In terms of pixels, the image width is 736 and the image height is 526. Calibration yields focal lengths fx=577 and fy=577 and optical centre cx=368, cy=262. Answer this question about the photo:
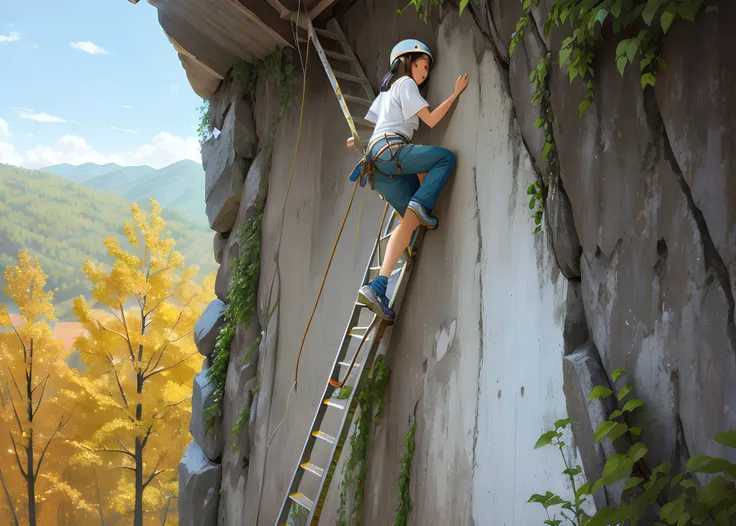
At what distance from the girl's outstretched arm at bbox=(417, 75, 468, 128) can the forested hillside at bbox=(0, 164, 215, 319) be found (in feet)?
43.3

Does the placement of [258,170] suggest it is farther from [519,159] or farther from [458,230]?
[519,159]

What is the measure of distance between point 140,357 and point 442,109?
25.4 feet

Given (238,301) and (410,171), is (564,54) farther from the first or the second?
(238,301)

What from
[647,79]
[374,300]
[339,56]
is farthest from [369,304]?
[339,56]

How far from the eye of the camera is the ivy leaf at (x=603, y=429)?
168 cm

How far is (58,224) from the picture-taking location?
56.0ft

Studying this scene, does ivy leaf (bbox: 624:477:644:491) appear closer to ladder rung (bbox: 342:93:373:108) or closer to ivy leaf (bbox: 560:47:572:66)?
ivy leaf (bbox: 560:47:572:66)

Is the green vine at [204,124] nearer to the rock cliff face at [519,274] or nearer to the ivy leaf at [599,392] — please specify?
the rock cliff face at [519,274]

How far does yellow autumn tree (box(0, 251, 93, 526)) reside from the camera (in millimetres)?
9398

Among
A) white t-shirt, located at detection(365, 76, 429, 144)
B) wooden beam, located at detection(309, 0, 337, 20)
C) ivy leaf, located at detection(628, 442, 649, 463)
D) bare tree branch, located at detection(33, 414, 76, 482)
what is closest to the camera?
ivy leaf, located at detection(628, 442, 649, 463)

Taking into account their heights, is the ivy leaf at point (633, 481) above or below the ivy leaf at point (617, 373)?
below

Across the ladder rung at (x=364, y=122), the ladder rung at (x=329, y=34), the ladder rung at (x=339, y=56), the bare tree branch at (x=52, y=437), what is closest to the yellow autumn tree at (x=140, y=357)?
the bare tree branch at (x=52, y=437)

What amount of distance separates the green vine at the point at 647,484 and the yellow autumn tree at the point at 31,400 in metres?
9.43

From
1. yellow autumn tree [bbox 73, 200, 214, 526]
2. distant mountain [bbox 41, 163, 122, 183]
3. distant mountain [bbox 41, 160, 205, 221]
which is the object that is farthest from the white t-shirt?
distant mountain [bbox 41, 163, 122, 183]
